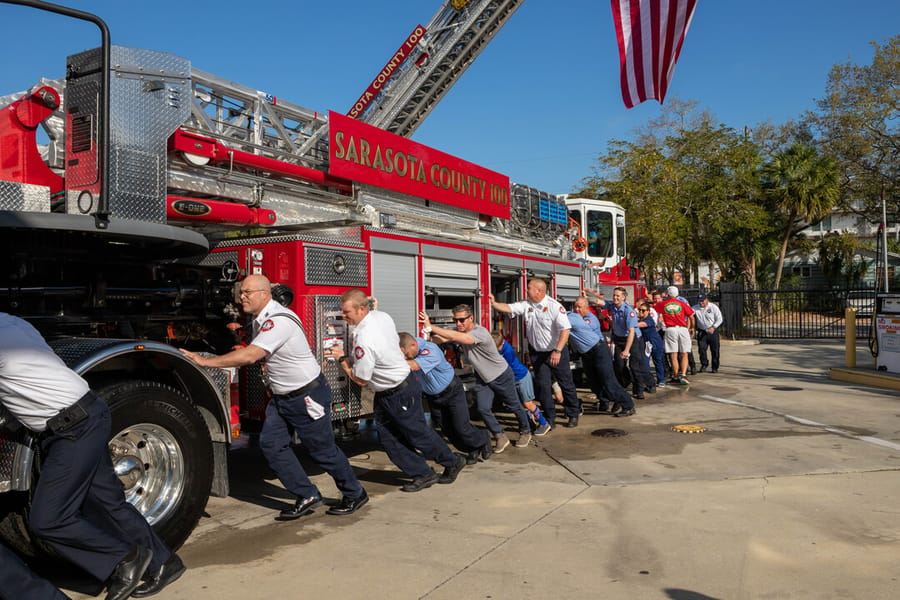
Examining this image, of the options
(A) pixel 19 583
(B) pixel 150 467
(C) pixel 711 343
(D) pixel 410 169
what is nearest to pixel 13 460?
(A) pixel 19 583

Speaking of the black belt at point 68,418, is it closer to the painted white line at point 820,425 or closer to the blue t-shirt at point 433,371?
the blue t-shirt at point 433,371

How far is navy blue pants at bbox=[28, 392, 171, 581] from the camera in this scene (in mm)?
3209

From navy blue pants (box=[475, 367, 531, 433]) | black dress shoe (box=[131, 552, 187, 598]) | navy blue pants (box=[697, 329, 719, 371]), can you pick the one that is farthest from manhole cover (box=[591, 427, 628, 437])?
navy blue pants (box=[697, 329, 719, 371])

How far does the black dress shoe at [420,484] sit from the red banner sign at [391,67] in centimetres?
839

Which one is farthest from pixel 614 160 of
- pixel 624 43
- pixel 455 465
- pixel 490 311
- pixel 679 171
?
pixel 455 465

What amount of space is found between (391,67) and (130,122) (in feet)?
28.0

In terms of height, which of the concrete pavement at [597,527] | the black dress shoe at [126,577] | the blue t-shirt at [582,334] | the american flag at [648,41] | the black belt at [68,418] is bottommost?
the concrete pavement at [597,527]

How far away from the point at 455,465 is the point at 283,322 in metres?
2.00

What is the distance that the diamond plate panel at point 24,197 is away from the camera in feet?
12.2

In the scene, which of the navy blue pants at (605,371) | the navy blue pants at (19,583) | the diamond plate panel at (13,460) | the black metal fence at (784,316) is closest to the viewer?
the navy blue pants at (19,583)

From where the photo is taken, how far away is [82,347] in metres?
3.85

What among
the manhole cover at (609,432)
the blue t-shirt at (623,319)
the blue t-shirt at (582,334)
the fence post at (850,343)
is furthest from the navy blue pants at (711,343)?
the manhole cover at (609,432)

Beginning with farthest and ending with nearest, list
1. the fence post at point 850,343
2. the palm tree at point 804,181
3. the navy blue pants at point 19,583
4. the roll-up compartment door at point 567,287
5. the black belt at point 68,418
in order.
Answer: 1. the palm tree at point 804,181
2. the fence post at point 850,343
3. the roll-up compartment door at point 567,287
4. the black belt at point 68,418
5. the navy blue pants at point 19,583

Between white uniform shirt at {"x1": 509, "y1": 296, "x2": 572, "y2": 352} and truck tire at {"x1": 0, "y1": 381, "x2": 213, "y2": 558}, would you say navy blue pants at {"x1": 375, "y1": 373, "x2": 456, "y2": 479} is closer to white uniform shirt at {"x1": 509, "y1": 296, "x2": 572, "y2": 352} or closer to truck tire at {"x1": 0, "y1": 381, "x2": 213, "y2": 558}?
truck tire at {"x1": 0, "y1": 381, "x2": 213, "y2": 558}
